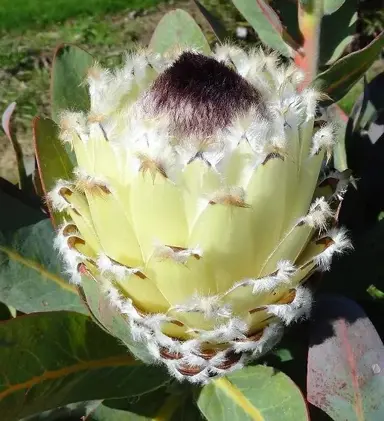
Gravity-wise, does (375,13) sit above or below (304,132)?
below

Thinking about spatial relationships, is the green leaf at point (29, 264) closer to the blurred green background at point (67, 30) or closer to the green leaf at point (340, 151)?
the green leaf at point (340, 151)

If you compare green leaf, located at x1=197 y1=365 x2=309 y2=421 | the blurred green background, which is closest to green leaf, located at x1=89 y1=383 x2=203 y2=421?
green leaf, located at x1=197 y1=365 x2=309 y2=421

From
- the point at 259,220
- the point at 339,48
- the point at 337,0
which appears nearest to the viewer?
the point at 259,220

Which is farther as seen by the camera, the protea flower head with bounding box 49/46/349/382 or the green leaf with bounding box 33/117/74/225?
the green leaf with bounding box 33/117/74/225

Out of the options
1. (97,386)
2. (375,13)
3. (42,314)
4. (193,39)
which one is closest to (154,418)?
(97,386)

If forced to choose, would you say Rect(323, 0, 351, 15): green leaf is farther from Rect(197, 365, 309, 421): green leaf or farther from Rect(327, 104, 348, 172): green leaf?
Rect(197, 365, 309, 421): green leaf

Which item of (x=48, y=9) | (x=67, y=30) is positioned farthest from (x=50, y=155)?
(x=48, y=9)

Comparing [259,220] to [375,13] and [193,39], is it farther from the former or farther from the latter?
[375,13]
